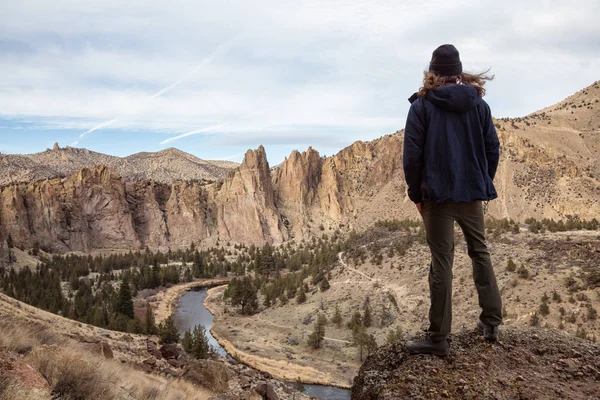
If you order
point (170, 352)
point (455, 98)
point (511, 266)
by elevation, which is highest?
point (455, 98)

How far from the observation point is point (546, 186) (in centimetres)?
7162

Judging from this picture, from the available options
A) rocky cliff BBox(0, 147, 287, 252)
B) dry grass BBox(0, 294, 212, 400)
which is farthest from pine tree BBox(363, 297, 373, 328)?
rocky cliff BBox(0, 147, 287, 252)

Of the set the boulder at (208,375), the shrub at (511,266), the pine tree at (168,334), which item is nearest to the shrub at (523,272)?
the shrub at (511,266)

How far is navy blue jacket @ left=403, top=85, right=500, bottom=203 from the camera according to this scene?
418 centimetres

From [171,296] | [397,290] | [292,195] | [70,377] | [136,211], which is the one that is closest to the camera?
[70,377]

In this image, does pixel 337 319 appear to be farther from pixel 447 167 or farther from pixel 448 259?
pixel 447 167

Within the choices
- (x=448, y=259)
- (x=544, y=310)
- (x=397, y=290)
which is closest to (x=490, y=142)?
(x=448, y=259)

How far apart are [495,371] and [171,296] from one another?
59.4 metres

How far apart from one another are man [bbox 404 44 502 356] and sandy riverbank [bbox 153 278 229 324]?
44.8 m

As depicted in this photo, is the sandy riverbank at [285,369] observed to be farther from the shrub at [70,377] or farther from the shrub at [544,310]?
the shrub at [70,377]

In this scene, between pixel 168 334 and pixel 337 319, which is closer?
pixel 168 334

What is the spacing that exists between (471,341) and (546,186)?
78676 mm

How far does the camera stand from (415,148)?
13.9ft

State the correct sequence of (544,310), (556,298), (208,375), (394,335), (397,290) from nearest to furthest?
(208,375) < (544,310) < (556,298) < (394,335) < (397,290)
